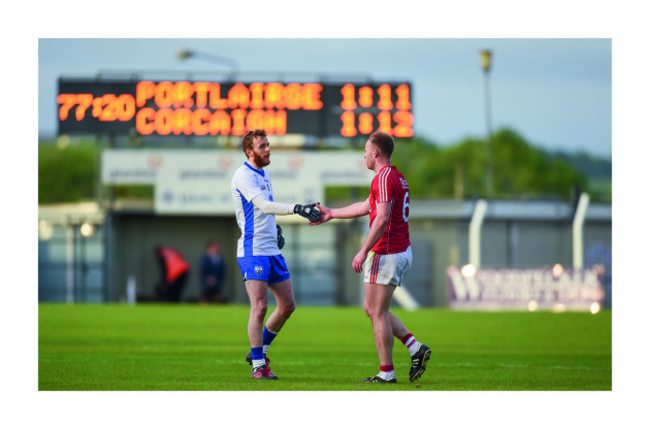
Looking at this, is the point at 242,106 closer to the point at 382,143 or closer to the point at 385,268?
the point at 382,143

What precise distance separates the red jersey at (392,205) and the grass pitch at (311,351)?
1.14 meters

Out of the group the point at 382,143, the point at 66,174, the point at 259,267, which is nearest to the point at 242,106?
the point at 259,267

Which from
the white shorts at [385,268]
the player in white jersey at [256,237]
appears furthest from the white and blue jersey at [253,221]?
the white shorts at [385,268]

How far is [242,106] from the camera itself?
28.9 meters

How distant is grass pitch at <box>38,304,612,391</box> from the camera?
959cm

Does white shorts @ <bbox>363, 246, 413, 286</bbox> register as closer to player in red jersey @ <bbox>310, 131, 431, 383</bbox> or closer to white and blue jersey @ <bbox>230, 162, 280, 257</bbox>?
player in red jersey @ <bbox>310, 131, 431, 383</bbox>

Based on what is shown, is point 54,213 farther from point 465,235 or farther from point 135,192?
point 135,192

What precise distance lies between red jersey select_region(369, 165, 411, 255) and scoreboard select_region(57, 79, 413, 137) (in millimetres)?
20173

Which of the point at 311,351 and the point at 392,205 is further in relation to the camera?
the point at 311,351

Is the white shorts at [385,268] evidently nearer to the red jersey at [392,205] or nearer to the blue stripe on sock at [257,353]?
the red jersey at [392,205]

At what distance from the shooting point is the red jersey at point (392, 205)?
845cm

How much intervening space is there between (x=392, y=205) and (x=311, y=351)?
18.9ft

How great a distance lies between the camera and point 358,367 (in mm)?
11297

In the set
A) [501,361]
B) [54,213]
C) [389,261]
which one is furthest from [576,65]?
[389,261]
